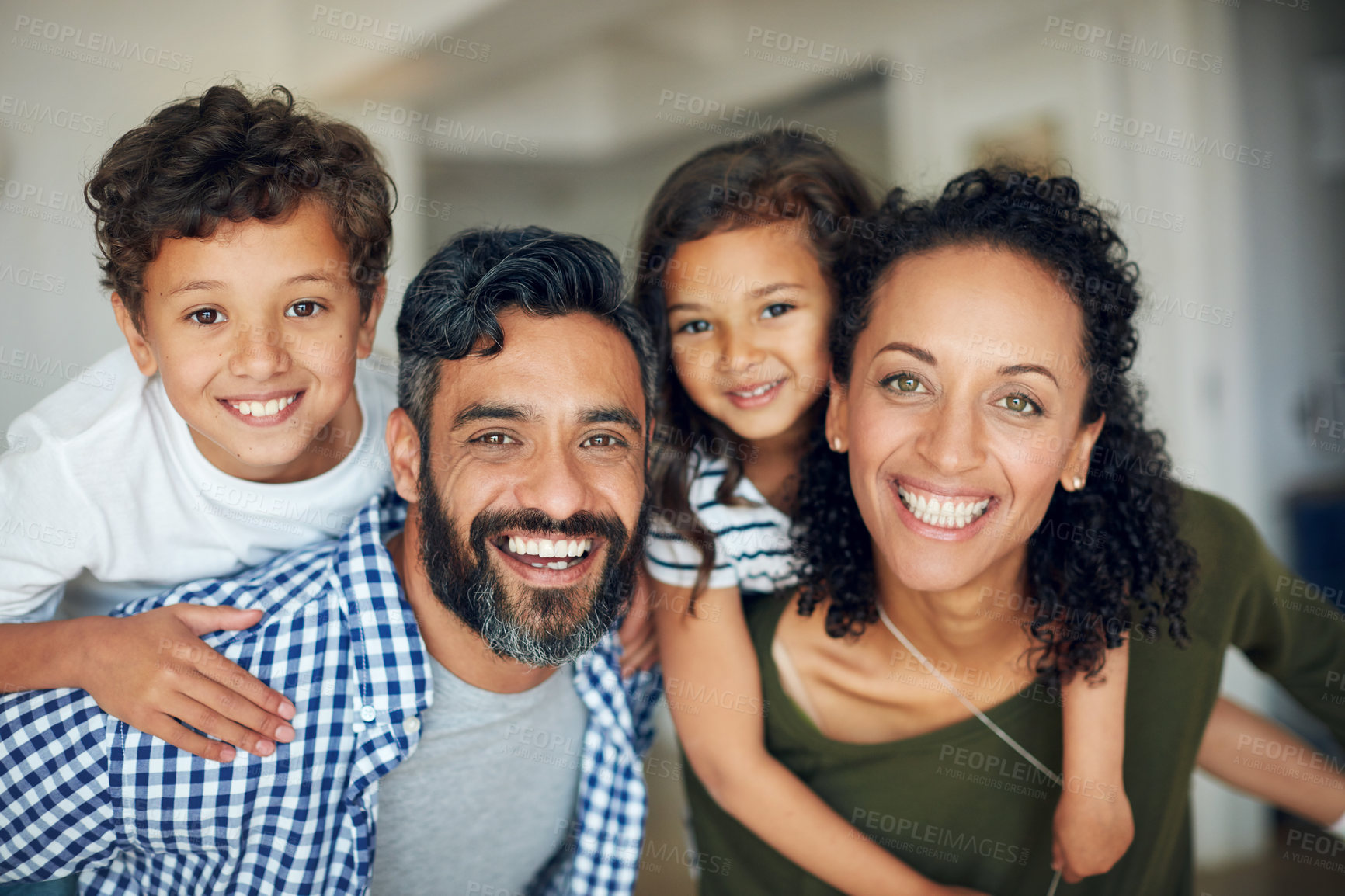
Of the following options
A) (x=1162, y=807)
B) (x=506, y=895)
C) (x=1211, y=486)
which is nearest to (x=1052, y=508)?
(x=1162, y=807)

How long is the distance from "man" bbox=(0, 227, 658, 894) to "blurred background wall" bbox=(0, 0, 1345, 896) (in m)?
0.85

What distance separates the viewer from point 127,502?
1685 mm

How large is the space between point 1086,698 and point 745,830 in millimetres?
770

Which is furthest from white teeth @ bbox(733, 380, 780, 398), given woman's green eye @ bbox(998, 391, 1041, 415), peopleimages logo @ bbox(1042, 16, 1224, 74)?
peopleimages logo @ bbox(1042, 16, 1224, 74)

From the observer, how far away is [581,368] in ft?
Answer: 5.16

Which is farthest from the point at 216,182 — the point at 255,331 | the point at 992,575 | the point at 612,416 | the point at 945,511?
the point at 992,575

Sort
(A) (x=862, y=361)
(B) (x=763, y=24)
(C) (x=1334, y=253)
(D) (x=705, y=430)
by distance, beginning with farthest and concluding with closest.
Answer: (B) (x=763, y=24) < (C) (x=1334, y=253) < (D) (x=705, y=430) < (A) (x=862, y=361)

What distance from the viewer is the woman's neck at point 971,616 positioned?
1.83 m

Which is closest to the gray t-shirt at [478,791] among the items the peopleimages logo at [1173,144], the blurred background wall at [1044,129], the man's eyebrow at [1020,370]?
the man's eyebrow at [1020,370]

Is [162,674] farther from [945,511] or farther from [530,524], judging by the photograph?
[945,511]

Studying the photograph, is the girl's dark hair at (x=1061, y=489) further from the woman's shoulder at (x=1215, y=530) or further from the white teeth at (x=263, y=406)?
the white teeth at (x=263, y=406)

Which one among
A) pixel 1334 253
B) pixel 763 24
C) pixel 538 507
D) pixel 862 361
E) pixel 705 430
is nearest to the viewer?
pixel 538 507

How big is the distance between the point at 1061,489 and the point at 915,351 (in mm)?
539

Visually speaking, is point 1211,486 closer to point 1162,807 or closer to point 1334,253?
point 1334,253
